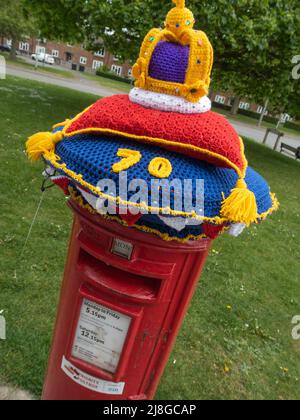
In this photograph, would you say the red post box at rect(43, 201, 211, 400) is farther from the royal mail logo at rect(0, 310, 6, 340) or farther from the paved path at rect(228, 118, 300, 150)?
the paved path at rect(228, 118, 300, 150)

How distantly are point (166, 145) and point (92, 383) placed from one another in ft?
4.14

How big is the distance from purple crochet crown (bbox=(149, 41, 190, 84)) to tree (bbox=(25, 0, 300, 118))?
22.8 feet

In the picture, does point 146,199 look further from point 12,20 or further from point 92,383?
point 12,20

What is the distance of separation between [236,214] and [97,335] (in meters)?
0.95

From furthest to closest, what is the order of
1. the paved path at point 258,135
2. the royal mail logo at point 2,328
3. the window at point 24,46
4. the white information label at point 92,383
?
the window at point 24,46 → the paved path at point 258,135 → the royal mail logo at point 2,328 → the white information label at point 92,383

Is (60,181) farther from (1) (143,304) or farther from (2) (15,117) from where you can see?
(2) (15,117)

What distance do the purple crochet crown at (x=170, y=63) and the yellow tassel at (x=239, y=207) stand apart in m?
0.49

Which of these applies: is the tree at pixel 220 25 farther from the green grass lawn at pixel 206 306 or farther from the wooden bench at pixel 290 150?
the wooden bench at pixel 290 150

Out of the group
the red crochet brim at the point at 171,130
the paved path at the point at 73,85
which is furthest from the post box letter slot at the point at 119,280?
the paved path at the point at 73,85

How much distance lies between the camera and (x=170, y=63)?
1353 mm

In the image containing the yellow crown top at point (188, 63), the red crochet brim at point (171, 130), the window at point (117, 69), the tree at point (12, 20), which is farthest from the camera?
the window at point (117, 69)

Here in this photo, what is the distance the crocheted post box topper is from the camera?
118 centimetres

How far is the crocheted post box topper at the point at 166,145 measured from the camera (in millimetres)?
1176

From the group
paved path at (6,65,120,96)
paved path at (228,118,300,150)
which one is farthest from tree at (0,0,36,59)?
paved path at (228,118,300,150)
